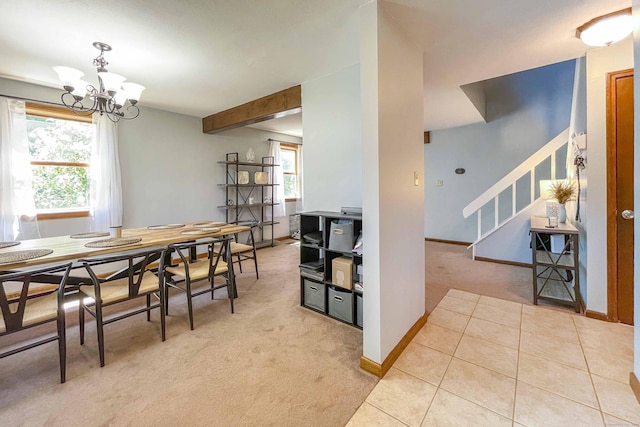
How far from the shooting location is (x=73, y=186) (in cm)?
334

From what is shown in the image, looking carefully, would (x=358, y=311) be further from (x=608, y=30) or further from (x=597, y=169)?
(x=608, y=30)

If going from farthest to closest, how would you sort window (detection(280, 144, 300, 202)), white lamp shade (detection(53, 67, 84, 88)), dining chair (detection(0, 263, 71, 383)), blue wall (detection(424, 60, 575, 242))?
window (detection(280, 144, 300, 202)), blue wall (detection(424, 60, 575, 242)), white lamp shade (detection(53, 67, 84, 88)), dining chair (detection(0, 263, 71, 383))

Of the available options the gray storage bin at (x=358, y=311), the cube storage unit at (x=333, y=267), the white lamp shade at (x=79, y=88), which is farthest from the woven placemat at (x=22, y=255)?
the gray storage bin at (x=358, y=311)

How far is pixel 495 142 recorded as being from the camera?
4.88 m

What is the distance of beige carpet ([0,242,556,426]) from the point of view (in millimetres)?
1412

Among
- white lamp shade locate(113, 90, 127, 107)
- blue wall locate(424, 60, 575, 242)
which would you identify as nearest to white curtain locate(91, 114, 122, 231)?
white lamp shade locate(113, 90, 127, 107)

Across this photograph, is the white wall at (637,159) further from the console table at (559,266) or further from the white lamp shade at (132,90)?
the white lamp shade at (132,90)

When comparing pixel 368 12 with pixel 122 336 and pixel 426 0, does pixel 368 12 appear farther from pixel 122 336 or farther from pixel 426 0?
pixel 122 336

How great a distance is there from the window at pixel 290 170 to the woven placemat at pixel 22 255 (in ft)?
14.0

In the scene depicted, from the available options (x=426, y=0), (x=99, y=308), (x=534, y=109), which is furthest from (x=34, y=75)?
(x=534, y=109)

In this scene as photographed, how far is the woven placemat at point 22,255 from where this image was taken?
1.67 metres

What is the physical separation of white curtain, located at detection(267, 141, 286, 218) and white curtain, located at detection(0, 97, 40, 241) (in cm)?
340

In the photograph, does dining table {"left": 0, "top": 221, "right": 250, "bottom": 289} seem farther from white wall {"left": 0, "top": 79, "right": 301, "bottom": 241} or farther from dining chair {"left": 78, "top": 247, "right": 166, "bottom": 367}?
white wall {"left": 0, "top": 79, "right": 301, "bottom": 241}

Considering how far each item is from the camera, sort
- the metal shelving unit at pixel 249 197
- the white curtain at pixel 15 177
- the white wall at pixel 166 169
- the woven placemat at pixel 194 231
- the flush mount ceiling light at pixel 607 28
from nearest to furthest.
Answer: the flush mount ceiling light at pixel 607 28 → the woven placemat at pixel 194 231 → the white curtain at pixel 15 177 → the white wall at pixel 166 169 → the metal shelving unit at pixel 249 197
